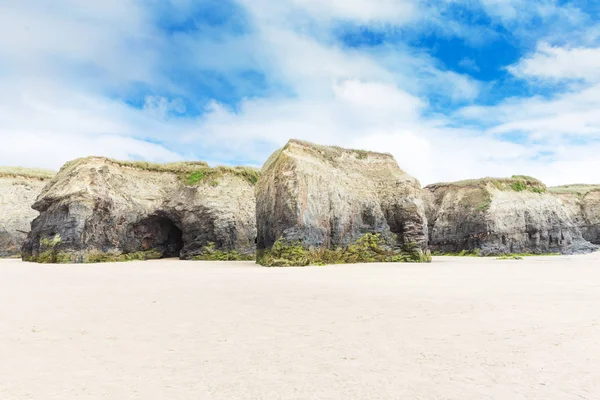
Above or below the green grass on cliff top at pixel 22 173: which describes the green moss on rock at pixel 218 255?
below

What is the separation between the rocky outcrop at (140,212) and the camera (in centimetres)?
1873

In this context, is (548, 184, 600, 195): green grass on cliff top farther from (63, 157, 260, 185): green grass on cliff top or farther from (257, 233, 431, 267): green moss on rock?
(63, 157, 260, 185): green grass on cliff top

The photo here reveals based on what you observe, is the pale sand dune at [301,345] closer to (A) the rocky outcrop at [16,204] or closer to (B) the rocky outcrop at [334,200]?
(B) the rocky outcrop at [334,200]

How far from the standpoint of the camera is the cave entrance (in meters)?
21.7

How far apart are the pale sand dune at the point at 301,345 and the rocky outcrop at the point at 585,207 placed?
4197cm

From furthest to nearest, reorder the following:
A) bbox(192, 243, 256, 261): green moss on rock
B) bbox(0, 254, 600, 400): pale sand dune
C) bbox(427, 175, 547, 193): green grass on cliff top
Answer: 1. bbox(427, 175, 547, 193): green grass on cliff top
2. bbox(192, 243, 256, 261): green moss on rock
3. bbox(0, 254, 600, 400): pale sand dune

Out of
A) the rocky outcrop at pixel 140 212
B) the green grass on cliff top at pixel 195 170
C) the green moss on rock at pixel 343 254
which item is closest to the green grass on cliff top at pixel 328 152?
the green grass on cliff top at pixel 195 170

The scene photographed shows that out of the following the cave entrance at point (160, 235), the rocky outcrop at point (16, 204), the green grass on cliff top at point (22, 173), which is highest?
the green grass on cliff top at point (22, 173)

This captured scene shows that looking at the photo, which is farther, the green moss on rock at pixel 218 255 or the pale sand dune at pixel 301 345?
the green moss on rock at pixel 218 255

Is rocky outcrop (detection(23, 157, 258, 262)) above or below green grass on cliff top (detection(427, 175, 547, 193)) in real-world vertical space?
below

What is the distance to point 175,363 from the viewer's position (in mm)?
3176

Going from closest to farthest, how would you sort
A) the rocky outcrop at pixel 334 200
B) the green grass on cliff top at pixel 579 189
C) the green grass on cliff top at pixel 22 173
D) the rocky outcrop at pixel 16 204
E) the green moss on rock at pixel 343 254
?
the green moss on rock at pixel 343 254 → the rocky outcrop at pixel 334 200 → the rocky outcrop at pixel 16 204 → the green grass on cliff top at pixel 22 173 → the green grass on cliff top at pixel 579 189

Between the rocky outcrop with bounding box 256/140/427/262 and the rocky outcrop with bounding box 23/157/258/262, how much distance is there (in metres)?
3.42

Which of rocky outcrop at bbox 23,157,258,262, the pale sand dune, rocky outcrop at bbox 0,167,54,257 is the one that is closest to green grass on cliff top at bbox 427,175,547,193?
rocky outcrop at bbox 23,157,258,262
